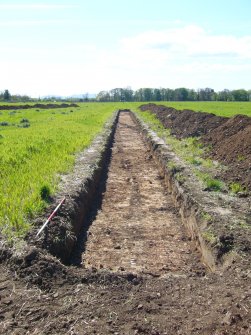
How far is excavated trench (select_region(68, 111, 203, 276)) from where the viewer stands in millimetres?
6141

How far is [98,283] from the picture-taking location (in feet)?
15.1

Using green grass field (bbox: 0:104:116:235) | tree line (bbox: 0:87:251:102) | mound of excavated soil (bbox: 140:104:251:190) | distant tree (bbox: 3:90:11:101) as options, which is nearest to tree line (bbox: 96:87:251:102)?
tree line (bbox: 0:87:251:102)

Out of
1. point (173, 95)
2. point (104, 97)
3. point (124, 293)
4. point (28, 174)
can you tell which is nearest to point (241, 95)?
point (173, 95)

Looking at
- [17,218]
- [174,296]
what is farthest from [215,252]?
[17,218]

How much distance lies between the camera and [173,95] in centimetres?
12188

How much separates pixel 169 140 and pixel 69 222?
1081cm

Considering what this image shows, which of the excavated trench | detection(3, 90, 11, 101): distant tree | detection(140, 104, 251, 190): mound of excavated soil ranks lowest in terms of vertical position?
the excavated trench

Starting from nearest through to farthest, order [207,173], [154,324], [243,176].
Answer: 1. [154,324]
2. [243,176]
3. [207,173]

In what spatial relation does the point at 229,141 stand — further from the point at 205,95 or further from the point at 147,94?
the point at 147,94

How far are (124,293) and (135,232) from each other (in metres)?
3.02

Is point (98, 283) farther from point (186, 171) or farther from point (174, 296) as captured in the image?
point (186, 171)

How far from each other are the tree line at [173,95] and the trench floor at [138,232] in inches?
3678

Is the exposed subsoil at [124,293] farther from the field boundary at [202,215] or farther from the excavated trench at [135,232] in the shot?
the field boundary at [202,215]

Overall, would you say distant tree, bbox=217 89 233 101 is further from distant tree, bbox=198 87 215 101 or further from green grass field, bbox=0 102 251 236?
green grass field, bbox=0 102 251 236
